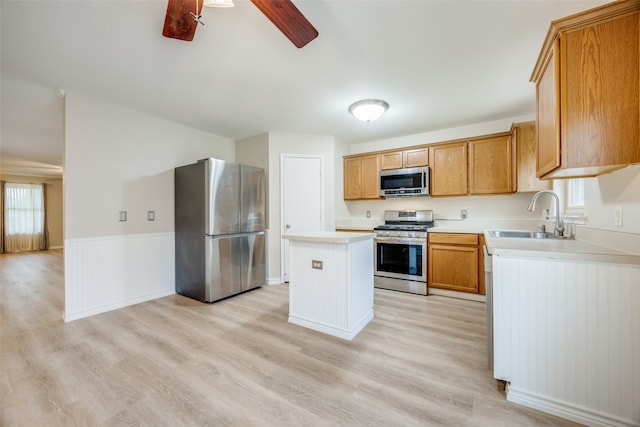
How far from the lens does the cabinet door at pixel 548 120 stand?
1321mm

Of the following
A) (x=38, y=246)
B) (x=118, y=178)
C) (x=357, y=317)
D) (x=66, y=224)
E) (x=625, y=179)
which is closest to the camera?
(x=625, y=179)

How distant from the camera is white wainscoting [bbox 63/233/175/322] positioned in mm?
2682

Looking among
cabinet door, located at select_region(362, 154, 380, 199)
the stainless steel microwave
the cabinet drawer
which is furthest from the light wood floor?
cabinet door, located at select_region(362, 154, 380, 199)

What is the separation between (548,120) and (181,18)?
221cm

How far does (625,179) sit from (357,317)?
2063 millimetres

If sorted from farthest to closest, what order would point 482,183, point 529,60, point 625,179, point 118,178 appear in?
point 482,183 → point 118,178 → point 529,60 → point 625,179

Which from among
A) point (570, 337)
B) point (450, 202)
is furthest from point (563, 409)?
point (450, 202)

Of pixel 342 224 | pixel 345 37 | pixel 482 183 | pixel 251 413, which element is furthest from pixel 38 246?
pixel 482 183

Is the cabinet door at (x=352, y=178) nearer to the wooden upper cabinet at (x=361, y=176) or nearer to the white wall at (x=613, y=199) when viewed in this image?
→ the wooden upper cabinet at (x=361, y=176)

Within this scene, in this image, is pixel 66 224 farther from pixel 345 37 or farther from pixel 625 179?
pixel 625 179

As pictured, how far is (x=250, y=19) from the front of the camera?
1.68 m

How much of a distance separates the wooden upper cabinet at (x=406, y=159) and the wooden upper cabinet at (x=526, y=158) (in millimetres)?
1092

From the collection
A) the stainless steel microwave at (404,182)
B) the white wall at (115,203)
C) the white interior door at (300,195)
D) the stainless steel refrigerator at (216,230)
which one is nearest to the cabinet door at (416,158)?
the stainless steel microwave at (404,182)

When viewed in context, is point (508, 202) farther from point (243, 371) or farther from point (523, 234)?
point (243, 371)
